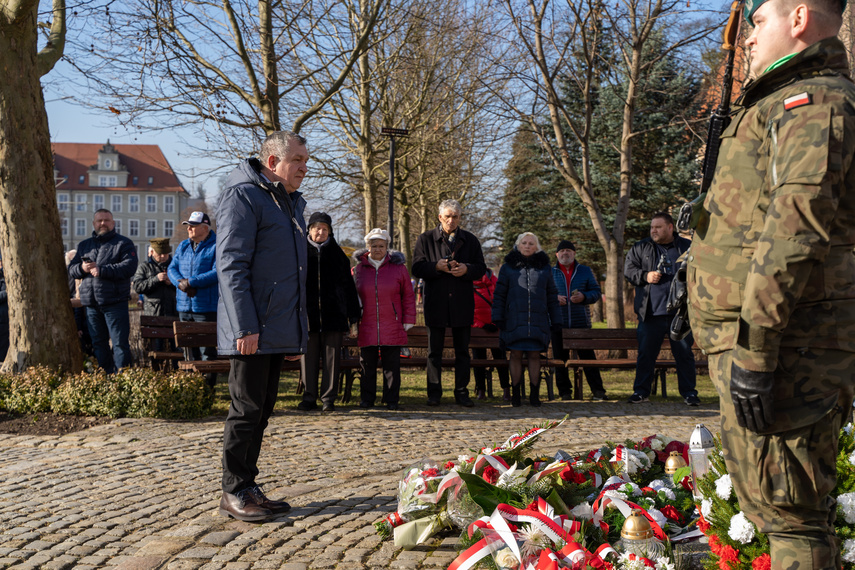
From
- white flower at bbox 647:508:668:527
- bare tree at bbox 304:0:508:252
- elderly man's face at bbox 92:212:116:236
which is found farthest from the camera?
bare tree at bbox 304:0:508:252

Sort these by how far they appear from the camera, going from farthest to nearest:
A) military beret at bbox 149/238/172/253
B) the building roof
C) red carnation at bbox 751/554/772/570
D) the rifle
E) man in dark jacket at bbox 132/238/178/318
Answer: the building roof → military beret at bbox 149/238/172/253 → man in dark jacket at bbox 132/238/178/318 → red carnation at bbox 751/554/772/570 → the rifle

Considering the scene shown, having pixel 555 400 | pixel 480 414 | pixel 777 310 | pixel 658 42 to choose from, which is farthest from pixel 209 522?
pixel 658 42

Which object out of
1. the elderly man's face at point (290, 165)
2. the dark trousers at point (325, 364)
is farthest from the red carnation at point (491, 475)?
the dark trousers at point (325, 364)

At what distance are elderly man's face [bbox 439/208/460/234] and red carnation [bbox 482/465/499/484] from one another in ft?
17.5

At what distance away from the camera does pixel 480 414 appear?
28.7 feet

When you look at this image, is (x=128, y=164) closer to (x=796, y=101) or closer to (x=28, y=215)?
(x=28, y=215)

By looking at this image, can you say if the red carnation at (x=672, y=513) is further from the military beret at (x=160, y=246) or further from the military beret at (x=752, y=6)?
the military beret at (x=160, y=246)

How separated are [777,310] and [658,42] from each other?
2341 centimetres

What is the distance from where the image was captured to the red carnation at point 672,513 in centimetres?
391

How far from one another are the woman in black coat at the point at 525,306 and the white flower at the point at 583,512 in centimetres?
523

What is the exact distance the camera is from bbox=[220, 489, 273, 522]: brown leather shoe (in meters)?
4.53

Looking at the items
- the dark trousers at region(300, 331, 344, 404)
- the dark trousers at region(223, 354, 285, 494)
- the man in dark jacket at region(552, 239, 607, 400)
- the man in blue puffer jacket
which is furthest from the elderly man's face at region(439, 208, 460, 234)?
the dark trousers at region(223, 354, 285, 494)

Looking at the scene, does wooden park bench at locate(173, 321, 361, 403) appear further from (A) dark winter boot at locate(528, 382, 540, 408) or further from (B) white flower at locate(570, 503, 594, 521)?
(B) white flower at locate(570, 503, 594, 521)

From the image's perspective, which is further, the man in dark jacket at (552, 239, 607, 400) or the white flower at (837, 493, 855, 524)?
the man in dark jacket at (552, 239, 607, 400)
